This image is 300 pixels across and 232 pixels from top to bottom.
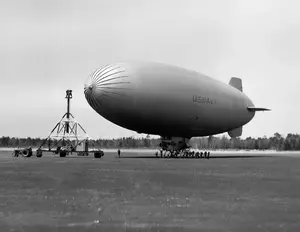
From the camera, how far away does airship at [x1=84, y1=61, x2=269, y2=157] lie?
203ft

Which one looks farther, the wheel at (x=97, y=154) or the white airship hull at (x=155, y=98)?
the wheel at (x=97, y=154)

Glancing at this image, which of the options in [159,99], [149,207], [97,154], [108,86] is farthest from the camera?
[97,154]

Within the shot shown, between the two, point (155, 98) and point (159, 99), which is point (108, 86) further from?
point (159, 99)

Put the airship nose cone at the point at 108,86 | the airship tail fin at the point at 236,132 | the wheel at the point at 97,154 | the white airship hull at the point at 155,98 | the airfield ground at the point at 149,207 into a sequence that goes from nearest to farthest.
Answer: the airfield ground at the point at 149,207
the airship nose cone at the point at 108,86
the white airship hull at the point at 155,98
the wheel at the point at 97,154
the airship tail fin at the point at 236,132

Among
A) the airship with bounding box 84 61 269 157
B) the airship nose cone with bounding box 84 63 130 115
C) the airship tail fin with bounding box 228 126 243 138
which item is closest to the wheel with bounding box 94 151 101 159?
the airship with bounding box 84 61 269 157

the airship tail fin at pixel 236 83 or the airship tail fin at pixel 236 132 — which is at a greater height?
the airship tail fin at pixel 236 83

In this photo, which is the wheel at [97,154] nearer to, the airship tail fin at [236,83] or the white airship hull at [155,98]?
the white airship hull at [155,98]

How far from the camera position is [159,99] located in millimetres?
62594

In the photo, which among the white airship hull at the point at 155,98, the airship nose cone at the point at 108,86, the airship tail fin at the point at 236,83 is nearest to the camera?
the airship nose cone at the point at 108,86

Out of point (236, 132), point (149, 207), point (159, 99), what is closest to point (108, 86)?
point (159, 99)

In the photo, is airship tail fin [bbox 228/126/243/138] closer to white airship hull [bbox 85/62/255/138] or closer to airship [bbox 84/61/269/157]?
airship [bbox 84/61/269/157]

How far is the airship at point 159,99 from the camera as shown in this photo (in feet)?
203

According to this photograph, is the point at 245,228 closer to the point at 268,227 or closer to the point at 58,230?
the point at 268,227

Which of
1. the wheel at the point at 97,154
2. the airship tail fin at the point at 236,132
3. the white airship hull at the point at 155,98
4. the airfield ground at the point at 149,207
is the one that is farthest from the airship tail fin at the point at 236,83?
the airfield ground at the point at 149,207
